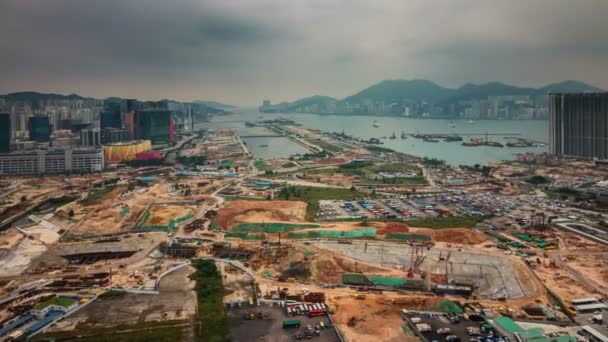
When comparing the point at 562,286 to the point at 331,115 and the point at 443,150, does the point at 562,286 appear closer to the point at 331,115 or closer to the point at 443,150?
the point at 443,150

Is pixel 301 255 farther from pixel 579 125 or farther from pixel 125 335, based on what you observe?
pixel 579 125

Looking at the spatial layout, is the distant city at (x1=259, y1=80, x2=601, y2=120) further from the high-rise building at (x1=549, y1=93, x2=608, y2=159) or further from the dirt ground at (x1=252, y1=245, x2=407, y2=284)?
the dirt ground at (x1=252, y1=245, x2=407, y2=284)

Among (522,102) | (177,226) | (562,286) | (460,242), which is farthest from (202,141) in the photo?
(522,102)

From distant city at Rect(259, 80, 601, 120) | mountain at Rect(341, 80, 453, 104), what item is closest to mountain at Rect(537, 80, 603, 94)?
distant city at Rect(259, 80, 601, 120)

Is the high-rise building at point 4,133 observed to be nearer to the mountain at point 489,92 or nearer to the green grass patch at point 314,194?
the green grass patch at point 314,194

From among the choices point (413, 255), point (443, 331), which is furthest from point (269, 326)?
point (413, 255)
